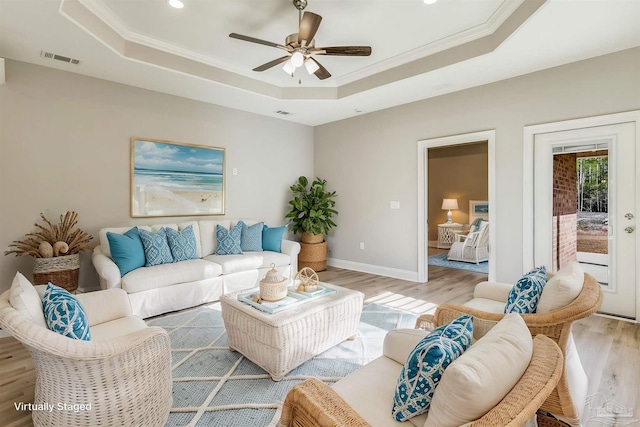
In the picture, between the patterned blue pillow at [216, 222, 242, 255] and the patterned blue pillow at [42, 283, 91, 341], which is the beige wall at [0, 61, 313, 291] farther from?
the patterned blue pillow at [42, 283, 91, 341]

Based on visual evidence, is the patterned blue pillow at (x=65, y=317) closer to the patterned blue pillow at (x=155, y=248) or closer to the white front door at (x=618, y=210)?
the patterned blue pillow at (x=155, y=248)

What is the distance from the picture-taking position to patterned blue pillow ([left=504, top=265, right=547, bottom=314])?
70.7 inches

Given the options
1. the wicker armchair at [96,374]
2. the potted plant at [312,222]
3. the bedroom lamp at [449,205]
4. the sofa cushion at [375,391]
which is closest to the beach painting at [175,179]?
the potted plant at [312,222]

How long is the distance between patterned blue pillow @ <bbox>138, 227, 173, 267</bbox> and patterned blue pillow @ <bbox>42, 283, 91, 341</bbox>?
1.98m

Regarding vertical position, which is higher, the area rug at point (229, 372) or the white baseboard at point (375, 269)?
the white baseboard at point (375, 269)

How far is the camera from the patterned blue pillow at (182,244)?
389 centimetres

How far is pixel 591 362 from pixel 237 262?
3.55 m

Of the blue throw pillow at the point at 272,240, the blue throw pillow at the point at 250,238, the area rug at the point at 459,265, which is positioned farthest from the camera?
the area rug at the point at 459,265

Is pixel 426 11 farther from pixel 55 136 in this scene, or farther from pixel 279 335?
pixel 55 136

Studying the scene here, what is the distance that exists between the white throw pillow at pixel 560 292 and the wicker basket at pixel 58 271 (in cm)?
402

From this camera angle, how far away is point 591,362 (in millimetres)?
2414

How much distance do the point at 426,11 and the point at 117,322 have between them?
11.7 ft

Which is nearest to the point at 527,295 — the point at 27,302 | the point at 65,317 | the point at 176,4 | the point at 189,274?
the point at 65,317

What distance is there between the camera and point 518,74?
3734 millimetres
